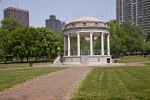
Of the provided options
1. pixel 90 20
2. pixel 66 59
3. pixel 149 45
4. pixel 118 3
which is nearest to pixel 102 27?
pixel 90 20

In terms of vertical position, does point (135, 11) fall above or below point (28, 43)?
above

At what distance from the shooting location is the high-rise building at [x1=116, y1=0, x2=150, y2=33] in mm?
142125

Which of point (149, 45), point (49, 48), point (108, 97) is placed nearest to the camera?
point (108, 97)

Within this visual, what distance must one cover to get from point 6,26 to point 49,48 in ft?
101

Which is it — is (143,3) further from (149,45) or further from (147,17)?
(149,45)

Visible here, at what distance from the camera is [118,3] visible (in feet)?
545

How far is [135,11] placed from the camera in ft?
497

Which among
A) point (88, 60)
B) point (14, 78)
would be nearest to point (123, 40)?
point (88, 60)

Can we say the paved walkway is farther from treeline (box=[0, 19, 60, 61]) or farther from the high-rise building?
the high-rise building

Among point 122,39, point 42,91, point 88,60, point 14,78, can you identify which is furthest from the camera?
point 122,39

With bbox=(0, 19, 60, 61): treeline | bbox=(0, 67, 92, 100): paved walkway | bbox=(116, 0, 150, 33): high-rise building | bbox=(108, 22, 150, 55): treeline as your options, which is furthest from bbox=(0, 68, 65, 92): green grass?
bbox=(116, 0, 150, 33): high-rise building

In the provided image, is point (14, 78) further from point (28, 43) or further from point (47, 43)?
point (47, 43)

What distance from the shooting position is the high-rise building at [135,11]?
14212 cm

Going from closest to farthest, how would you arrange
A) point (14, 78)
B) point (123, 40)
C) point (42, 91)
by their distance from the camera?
1. point (42, 91)
2. point (14, 78)
3. point (123, 40)
